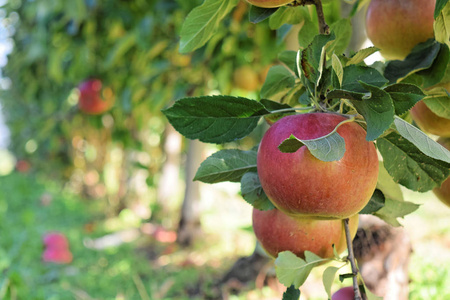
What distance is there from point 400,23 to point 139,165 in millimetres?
3353

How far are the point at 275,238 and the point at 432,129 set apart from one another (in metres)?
0.27

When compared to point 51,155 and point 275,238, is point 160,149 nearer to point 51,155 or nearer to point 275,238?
point 51,155

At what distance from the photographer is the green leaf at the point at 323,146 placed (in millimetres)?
315

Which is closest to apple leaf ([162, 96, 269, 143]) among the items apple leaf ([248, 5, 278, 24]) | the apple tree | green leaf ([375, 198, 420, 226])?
the apple tree

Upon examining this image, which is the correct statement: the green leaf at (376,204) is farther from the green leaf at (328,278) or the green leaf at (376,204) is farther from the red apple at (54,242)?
the red apple at (54,242)

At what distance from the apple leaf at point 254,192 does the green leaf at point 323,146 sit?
13 cm

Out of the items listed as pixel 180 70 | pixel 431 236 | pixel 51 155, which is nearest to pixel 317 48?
pixel 180 70

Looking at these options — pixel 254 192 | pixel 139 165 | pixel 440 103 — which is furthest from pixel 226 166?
pixel 139 165

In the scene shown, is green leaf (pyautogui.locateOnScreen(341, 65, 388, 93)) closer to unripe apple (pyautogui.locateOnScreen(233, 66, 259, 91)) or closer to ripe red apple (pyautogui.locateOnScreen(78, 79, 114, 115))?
unripe apple (pyautogui.locateOnScreen(233, 66, 259, 91))

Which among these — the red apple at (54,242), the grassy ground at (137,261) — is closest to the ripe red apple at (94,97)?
the red apple at (54,242)

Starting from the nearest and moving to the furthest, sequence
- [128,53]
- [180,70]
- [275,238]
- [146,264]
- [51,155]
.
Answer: [275,238]
[180,70]
[128,53]
[146,264]
[51,155]

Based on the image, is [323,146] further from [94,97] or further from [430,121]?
[94,97]

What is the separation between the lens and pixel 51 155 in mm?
6766

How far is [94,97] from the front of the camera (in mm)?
2475
